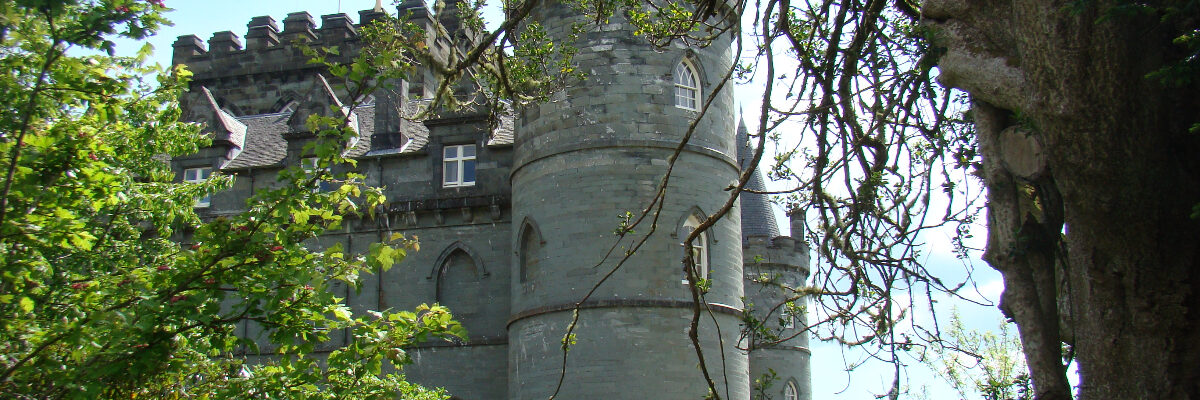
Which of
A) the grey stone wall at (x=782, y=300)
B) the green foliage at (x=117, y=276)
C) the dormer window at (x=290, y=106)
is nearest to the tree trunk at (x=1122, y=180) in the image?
the green foliage at (x=117, y=276)

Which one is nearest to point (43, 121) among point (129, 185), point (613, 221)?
point (129, 185)

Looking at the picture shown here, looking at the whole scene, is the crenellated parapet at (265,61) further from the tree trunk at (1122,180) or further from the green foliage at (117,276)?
the tree trunk at (1122,180)

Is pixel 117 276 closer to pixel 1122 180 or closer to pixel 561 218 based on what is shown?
pixel 1122 180

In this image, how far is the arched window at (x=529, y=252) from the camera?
1716 centimetres

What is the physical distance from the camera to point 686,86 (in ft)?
57.8

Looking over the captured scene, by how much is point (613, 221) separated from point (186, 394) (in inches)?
364

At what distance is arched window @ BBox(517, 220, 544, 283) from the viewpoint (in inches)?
675

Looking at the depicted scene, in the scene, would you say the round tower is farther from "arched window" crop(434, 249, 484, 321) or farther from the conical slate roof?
the conical slate roof

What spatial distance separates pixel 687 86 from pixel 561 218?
306cm

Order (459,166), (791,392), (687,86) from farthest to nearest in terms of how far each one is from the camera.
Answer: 1. (791,392)
2. (459,166)
3. (687,86)

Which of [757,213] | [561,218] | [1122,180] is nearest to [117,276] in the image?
[1122,180]

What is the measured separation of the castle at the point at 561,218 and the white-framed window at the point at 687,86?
2 cm

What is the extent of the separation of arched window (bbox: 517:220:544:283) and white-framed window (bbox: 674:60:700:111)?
10.2 feet

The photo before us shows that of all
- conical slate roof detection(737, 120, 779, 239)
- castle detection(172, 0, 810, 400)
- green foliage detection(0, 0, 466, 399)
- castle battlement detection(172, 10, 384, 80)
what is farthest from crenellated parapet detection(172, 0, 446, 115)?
green foliage detection(0, 0, 466, 399)
